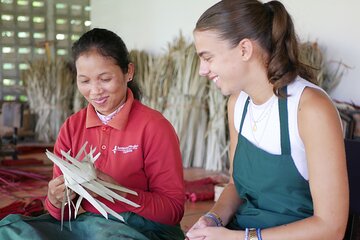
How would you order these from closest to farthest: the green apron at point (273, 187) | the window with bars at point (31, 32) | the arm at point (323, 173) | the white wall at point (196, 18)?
the arm at point (323, 173) < the green apron at point (273, 187) < the white wall at point (196, 18) < the window with bars at point (31, 32)

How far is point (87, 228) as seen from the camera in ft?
5.53

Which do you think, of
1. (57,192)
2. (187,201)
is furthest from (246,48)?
(187,201)

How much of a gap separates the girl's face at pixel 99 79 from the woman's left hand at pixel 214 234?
2.04 ft

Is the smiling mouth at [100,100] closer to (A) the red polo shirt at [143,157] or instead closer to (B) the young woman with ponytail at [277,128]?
(A) the red polo shirt at [143,157]

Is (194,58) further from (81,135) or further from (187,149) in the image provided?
(81,135)

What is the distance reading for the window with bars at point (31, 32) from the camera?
6.82m

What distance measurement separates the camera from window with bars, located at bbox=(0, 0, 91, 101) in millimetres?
6816

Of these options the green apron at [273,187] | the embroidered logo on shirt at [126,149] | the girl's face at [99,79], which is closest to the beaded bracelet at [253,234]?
the green apron at [273,187]

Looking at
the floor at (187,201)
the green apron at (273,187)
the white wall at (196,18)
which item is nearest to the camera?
the green apron at (273,187)

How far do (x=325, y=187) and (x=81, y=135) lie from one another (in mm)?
939

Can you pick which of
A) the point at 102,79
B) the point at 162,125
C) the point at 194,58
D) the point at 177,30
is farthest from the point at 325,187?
the point at 177,30

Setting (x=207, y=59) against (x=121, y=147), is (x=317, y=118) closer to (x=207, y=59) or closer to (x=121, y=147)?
(x=207, y=59)

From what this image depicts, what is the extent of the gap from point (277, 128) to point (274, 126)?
0.04ft

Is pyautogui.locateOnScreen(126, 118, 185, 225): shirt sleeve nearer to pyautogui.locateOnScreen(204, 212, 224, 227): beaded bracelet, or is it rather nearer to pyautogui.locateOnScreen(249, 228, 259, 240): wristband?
pyautogui.locateOnScreen(204, 212, 224, 227): beaded bracelet
